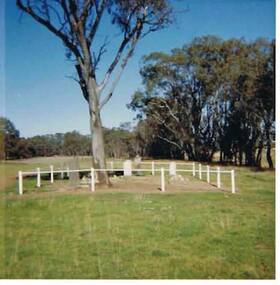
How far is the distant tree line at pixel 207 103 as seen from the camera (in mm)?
7738

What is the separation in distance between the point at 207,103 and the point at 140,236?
5402 mm

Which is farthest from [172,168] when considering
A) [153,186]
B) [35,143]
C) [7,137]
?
[7,137]

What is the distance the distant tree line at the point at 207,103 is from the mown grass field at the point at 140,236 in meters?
2.06

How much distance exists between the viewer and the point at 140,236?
184 inches

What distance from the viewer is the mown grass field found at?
13.3 ft

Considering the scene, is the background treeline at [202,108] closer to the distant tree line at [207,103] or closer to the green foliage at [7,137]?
the distant tree line at [207,103]

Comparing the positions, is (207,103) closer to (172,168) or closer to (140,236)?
(172,168)

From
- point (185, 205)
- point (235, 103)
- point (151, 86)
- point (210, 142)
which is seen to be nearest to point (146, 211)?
point (185, 205)

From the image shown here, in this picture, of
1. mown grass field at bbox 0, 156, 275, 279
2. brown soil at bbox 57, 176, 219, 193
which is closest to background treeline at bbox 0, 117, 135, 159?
mown grass field at bbox 0, 156, 275, 279

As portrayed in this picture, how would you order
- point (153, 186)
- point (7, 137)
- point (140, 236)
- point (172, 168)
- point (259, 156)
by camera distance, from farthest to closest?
point (172, 168)
point (153, 186)
point (259, 156)
point (7, 137)
point (140, 236)

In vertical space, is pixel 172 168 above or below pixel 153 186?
above

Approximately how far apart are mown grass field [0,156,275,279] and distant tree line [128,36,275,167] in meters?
2.06

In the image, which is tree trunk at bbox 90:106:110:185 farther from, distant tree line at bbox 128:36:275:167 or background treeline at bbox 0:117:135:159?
distant tree line at bbox 128:36:275:167

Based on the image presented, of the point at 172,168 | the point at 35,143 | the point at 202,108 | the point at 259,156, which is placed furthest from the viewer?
the point at 202,108
